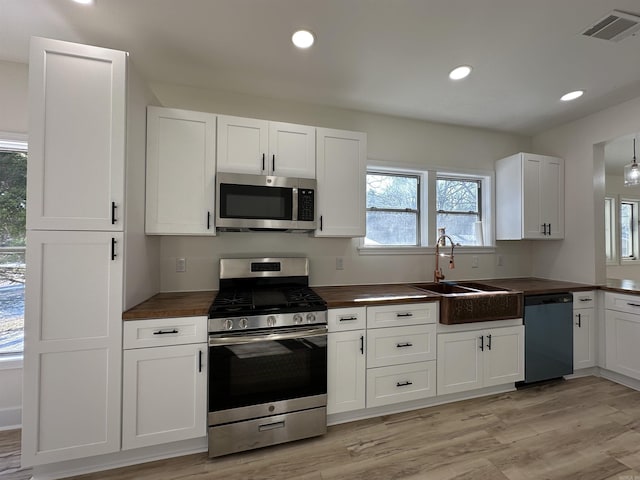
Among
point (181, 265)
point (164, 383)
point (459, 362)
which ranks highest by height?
point (181, 265)

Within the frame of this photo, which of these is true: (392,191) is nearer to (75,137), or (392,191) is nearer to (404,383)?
(404,383)

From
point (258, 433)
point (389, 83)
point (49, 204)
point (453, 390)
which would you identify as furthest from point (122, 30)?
point (453, 390)

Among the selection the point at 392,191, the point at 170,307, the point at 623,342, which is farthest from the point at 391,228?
the point at 623,342

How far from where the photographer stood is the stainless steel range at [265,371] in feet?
5.91

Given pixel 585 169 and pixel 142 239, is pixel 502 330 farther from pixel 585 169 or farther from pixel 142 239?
pixel 142 239

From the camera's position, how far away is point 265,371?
1884 mm

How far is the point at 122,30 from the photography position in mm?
1816

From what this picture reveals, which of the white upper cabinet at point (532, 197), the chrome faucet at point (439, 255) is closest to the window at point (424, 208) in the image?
the chrome faucet at point (439, 255)

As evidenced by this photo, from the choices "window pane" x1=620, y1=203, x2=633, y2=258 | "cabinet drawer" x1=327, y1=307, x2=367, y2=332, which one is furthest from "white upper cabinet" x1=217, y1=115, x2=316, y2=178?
"window pane" x1=620, y1=203, x2=633, y2=258

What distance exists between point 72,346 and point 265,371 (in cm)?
112

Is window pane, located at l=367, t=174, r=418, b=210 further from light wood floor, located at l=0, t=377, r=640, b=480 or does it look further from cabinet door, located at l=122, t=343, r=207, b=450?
cabinet door, located at l=122, t=343, r=207, b=450

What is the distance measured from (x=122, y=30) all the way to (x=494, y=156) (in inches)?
149

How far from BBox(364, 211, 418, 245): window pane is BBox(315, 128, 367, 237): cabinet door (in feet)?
1.70

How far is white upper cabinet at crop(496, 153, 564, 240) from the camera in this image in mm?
3104
